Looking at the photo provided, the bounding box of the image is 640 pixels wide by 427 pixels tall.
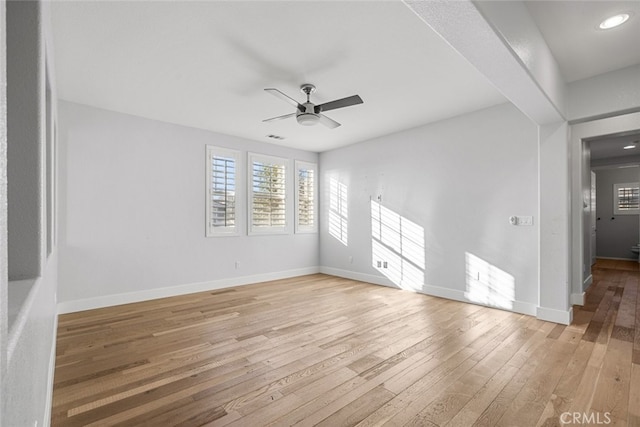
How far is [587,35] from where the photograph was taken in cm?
273

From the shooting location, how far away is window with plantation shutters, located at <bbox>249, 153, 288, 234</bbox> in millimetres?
5895

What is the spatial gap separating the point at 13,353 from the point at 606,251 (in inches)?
452

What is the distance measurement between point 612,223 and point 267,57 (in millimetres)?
10077

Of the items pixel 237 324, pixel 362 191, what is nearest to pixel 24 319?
pixel 237 324

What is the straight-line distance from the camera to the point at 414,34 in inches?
102

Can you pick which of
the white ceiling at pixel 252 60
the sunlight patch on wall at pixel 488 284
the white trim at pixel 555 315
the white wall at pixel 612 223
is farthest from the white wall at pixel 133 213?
the white wall at pixel 612 223

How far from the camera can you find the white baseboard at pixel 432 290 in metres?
3.91

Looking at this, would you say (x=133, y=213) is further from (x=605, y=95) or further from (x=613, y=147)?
(x=613, y=147)

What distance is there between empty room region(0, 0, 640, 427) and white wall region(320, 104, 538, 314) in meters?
0.03

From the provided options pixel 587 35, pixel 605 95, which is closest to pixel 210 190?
pixel 587 35

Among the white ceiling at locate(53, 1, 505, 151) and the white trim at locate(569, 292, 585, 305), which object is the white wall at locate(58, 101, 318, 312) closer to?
the white ceiling at locate(53, 1, 505, 151)

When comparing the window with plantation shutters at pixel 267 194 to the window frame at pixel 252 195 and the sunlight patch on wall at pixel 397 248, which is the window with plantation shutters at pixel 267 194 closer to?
the window frame at pixel 252 195

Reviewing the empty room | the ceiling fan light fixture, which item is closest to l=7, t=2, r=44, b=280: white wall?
the empty room

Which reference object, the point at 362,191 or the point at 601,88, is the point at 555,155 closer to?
the point at 601,88
